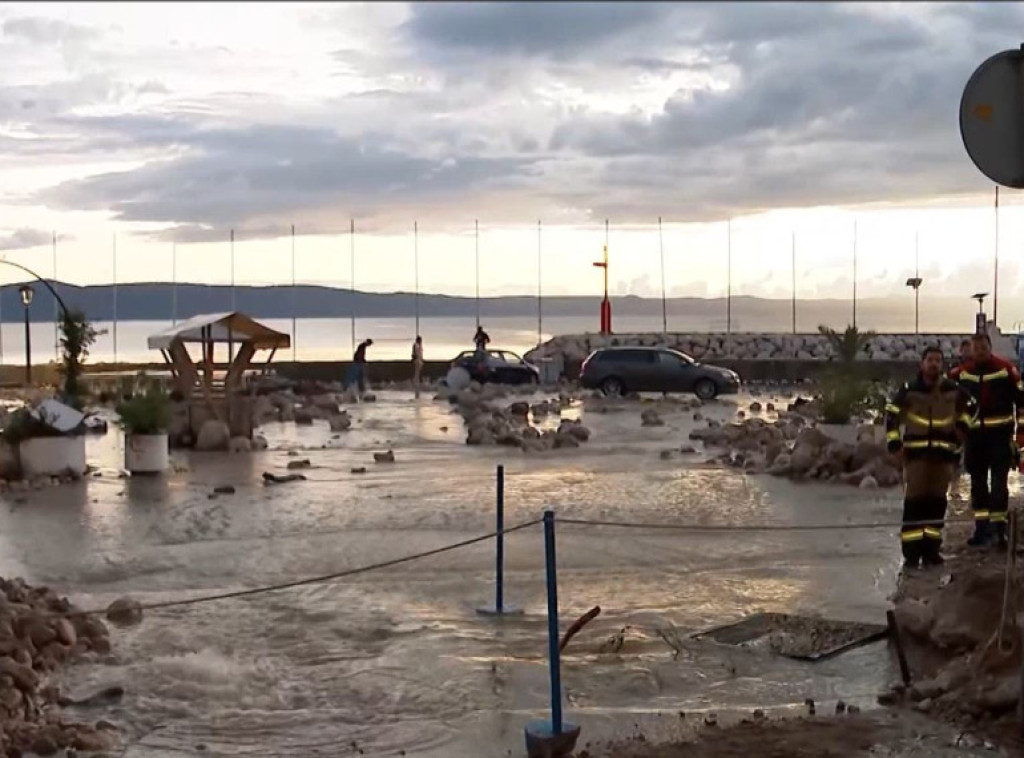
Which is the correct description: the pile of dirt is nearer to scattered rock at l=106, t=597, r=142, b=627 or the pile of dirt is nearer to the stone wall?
scattered rock at l=106, t=597, r=142, b=627

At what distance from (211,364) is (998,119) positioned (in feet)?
73.5

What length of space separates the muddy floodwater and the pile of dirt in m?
0.31

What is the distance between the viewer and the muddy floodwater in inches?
298

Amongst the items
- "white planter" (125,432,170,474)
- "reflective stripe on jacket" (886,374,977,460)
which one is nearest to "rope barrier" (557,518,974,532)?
"reflective stripe on jacket" (886,374,977,460)

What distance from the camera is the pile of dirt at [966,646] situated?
22.9 feet

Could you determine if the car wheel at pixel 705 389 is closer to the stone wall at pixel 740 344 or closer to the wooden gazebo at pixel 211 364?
the stone wall at pixel 740 344

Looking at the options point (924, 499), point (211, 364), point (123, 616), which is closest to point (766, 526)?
point (924, 499)

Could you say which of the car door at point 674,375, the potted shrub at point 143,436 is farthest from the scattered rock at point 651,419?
the potted shrub at point 143,436

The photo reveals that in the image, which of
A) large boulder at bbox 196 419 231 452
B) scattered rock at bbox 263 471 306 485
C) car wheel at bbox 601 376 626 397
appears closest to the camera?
scattered rock at bbox 263 471 306 485

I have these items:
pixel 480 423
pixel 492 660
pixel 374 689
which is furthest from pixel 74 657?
pixel 480 423

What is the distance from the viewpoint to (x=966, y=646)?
26.6 feet

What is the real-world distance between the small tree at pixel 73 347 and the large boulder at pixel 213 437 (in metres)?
2.32

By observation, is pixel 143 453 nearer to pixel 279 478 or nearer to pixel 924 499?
pixel 279 478

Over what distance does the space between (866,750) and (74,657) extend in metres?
4.92
